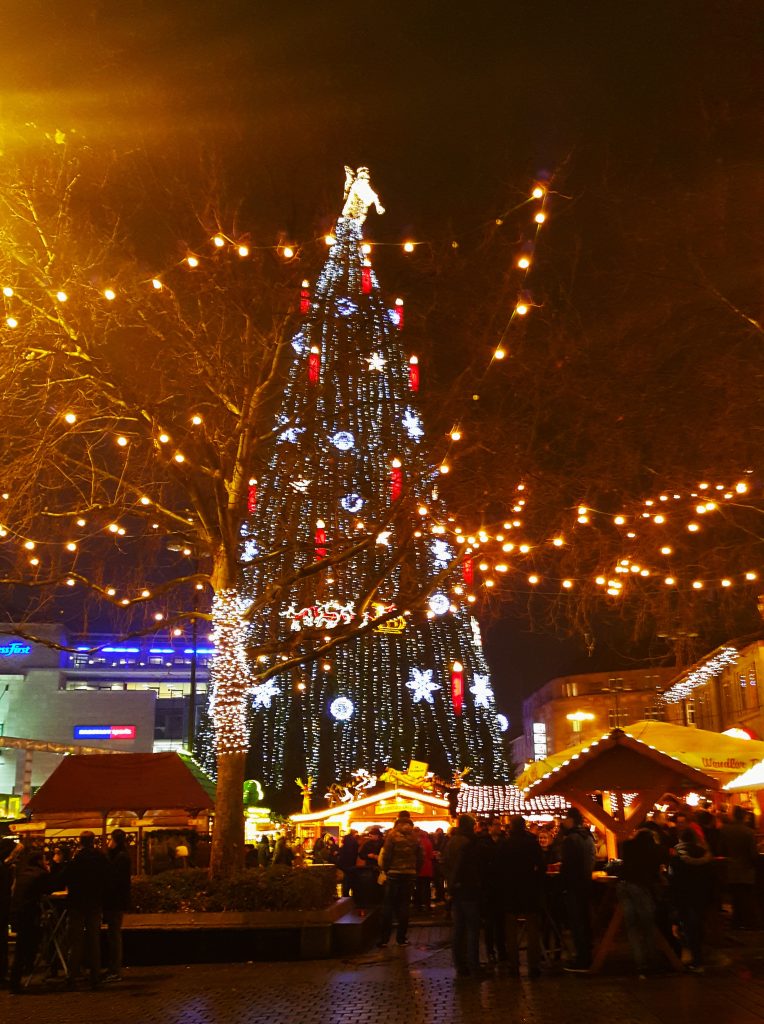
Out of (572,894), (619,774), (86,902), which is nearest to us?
(572,894)

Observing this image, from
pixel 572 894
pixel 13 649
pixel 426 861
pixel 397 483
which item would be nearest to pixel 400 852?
pixel 572 894

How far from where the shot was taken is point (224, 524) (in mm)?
16031

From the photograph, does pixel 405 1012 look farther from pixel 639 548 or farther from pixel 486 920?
pixel 639 548

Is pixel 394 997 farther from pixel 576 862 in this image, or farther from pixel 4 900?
pixel 4 900

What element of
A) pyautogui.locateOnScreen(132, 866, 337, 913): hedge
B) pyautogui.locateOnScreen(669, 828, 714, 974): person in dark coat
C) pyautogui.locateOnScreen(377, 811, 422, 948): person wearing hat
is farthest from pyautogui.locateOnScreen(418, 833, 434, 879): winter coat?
pyautogui.locateOnScreen(669, 828, 714, 974): person in dark coat

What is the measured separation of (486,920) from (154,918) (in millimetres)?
4254

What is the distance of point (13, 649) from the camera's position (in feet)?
230

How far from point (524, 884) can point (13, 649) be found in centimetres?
6618

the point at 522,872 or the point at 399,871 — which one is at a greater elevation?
the point at 522,872

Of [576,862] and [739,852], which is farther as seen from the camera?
[739,852]

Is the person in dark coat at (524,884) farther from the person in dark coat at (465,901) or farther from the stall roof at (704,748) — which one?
the stall roof at (704,748)

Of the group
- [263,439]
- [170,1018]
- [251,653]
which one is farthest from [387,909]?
[263,439]

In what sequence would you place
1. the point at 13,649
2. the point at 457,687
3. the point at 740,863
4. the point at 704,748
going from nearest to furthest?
1. the point at 740,863
2. the point at 704,748
3. the point at 457,687
4. the point at 13,649

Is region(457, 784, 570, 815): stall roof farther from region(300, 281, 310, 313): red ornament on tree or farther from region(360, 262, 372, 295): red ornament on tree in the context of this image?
region(360, 262, 372, 295): red ornament on tree
